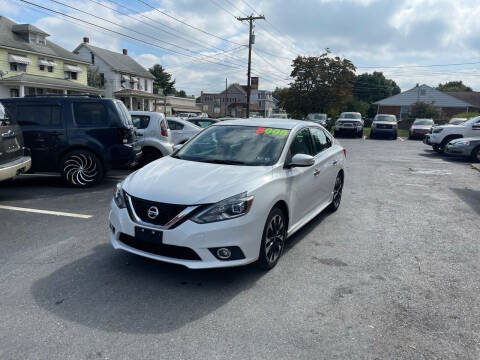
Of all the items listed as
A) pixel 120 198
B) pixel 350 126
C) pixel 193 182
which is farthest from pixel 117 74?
pixel 193 182

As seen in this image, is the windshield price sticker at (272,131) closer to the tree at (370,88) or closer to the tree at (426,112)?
the tree at (426,112)

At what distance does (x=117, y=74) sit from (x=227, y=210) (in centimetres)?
5154

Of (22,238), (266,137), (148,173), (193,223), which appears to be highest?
(266,137)

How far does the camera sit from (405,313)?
335 centimetres

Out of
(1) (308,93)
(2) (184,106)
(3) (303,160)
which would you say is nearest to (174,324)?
(3) (303,160)

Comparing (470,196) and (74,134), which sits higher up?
(74,134)

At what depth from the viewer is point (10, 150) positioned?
6.46 meters

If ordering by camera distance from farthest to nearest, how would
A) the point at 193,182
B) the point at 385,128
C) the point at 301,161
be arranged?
1. the point at 385,128
2. the point at 301,161
3. the point at 193,182

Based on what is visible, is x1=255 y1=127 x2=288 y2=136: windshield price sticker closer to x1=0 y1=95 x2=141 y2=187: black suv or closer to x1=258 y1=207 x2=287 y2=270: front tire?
x1=258 y1=207 x2=287 y2=270: front tire

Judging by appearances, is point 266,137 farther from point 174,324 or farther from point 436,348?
point 436,348

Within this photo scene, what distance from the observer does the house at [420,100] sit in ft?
188

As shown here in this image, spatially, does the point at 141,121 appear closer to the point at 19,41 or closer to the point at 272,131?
the point at 272,131

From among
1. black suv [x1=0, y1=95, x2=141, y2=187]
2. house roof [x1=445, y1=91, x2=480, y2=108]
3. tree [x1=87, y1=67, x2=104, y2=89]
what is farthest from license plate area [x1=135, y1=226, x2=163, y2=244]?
house roof [x1=445, y1=91, x2=480, y2=108]

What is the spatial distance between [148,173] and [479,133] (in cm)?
1565
